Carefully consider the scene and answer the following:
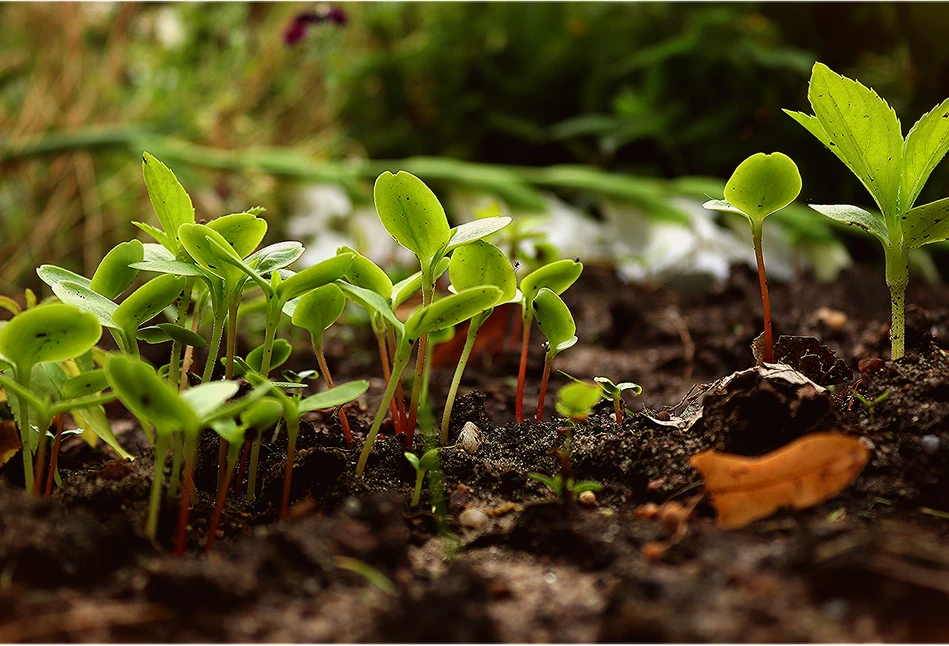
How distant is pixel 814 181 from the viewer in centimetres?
204

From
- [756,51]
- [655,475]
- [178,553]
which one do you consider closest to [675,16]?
[756,51]

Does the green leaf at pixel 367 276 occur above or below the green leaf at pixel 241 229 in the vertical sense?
below

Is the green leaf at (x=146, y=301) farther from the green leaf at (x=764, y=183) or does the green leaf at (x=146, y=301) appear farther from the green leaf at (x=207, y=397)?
the green leaf at (x=764, y=183)

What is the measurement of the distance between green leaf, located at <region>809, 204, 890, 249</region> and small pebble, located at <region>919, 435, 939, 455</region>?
0.19 meters

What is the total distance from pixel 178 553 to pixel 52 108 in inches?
94.8

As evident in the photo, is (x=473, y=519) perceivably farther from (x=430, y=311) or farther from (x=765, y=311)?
(x=765, y=311)

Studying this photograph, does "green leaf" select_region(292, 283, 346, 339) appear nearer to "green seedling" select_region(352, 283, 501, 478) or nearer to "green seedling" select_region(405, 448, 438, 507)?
"green seedling" select_region(352, 283, 501, 478)

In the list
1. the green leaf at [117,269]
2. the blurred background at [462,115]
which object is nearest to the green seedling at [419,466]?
the green leaf at [117,269]

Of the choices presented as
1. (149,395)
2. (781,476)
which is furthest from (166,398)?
(781,476)

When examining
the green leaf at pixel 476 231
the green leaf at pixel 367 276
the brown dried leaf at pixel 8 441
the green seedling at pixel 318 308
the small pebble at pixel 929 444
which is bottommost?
the brown dried leaf at pixel 8 441

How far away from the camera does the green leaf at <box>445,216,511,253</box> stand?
684 millimetres

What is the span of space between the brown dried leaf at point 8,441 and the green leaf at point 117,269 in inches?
6.9

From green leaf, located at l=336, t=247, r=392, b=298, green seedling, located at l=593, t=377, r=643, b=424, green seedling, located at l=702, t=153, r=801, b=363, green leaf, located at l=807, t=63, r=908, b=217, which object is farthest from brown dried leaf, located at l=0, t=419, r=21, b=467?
green leaf, located at l=807, t=63, r=908, b=217

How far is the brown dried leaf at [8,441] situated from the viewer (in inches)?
31.2
